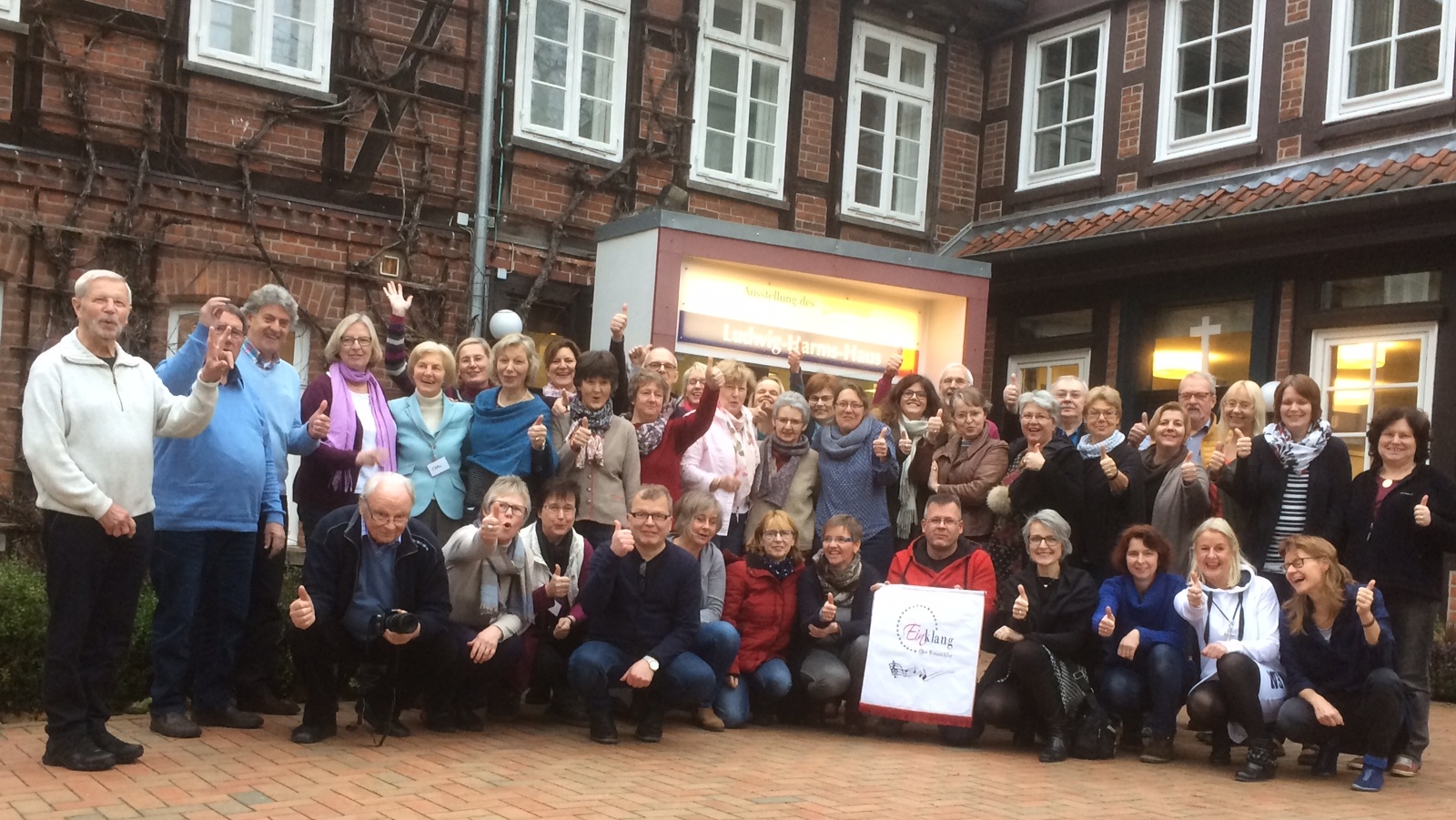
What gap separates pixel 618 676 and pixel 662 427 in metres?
1.32

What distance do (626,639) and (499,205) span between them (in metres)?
6.19

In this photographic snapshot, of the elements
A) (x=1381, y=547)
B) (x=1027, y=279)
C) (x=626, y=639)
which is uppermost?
(x=1027, y=279)

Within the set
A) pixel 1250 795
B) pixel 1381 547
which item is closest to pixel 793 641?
pixel 1250 795

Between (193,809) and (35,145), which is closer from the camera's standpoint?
(193,809)

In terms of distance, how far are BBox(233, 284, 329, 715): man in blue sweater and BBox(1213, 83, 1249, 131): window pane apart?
30.4ft

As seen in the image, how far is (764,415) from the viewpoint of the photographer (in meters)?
8.02

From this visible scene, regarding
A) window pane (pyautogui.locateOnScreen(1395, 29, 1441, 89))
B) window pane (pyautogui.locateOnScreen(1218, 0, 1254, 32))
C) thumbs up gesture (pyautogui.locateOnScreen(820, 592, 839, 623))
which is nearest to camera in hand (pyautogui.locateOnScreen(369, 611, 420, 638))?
thumbs up gesture (pyautogui.locateOnScreen(820, 592, 839, 623))

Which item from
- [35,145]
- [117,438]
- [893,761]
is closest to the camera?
[117,438]

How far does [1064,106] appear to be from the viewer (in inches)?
564

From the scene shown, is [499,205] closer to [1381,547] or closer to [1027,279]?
[1027,279]

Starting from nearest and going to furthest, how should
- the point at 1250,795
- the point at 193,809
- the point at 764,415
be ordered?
the point at 193,809
the point at 1250,795
the point at 764,415

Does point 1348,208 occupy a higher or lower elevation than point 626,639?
higher

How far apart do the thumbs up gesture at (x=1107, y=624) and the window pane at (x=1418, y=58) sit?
22.3 feet

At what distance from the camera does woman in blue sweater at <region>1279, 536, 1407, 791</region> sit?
20.5 feet
